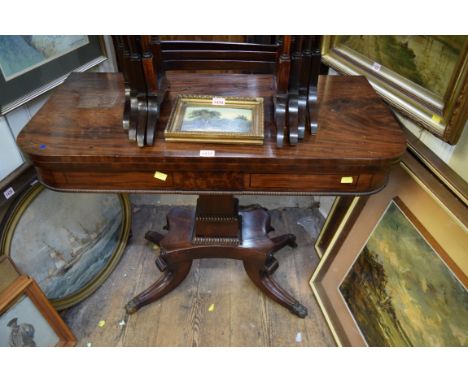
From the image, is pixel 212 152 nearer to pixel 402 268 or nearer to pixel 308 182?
pixel 308 182

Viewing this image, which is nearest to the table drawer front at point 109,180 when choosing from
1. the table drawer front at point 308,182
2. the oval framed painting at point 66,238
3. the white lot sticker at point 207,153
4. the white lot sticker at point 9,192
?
the white lot sticker at point 207,153

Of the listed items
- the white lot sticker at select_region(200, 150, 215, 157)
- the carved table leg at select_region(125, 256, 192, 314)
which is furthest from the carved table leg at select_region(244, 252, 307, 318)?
the white lot sticker at select_region(200, 150, 215, 157)

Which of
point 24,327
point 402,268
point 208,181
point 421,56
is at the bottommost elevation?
point 24,327

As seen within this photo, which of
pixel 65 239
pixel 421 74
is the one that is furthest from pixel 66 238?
pixel 421 74

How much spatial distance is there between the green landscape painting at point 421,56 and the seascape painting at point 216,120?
1.72 ft

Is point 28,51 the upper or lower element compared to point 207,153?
upper

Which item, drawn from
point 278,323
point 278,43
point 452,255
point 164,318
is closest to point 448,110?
point 452,255

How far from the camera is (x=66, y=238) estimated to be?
1.49m

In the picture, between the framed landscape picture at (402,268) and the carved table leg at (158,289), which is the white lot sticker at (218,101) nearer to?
the framed landscape picture at (402,268)

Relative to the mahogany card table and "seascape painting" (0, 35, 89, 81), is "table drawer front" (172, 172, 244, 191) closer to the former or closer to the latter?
the mahogany card table

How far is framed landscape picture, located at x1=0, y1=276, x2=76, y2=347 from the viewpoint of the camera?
3.75 ft

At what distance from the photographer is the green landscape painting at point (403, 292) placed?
94 centimetres

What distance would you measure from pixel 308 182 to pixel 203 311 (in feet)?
2.87

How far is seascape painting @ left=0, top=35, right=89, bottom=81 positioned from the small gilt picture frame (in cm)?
59
